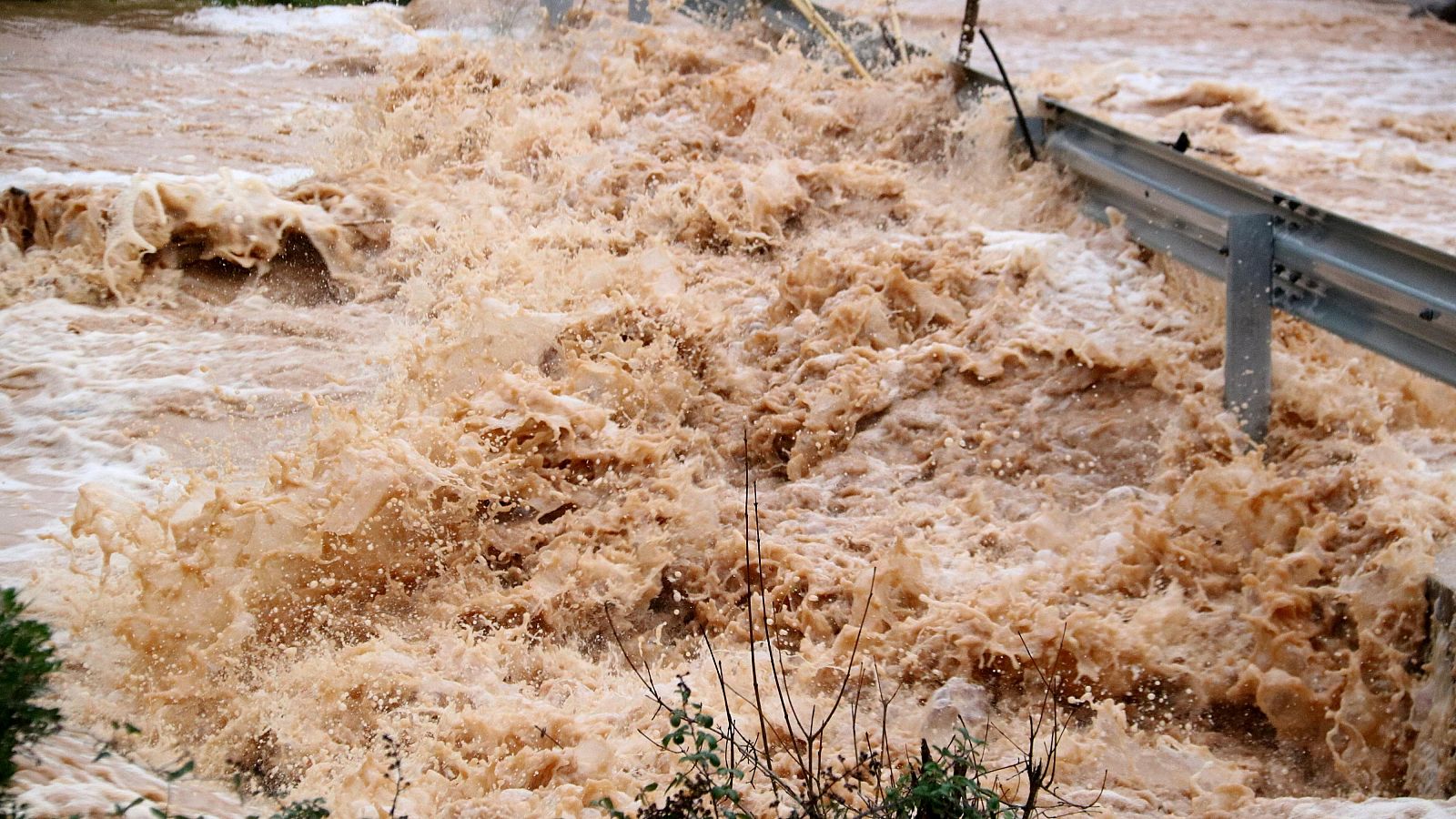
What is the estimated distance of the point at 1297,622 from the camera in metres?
3.37

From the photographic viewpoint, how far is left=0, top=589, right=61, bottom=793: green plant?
1998mm

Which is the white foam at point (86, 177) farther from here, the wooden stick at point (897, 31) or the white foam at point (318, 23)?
the wooden stick at point (897, 31)

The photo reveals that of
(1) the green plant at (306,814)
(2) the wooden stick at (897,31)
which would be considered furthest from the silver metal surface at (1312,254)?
(1) the green plant at (306,814)

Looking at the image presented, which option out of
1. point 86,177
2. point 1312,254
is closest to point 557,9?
point 86,177

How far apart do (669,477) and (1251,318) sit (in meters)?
2.01

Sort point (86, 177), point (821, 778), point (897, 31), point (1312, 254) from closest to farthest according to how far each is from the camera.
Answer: point (821, 778) → point (1312, 254) → point (86, 177) → point (897, 31)

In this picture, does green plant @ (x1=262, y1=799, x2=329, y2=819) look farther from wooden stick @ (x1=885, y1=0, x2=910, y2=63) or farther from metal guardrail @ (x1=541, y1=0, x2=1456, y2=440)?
wooden stick @ (x1=885, y1=0, x2=910, y2=63)

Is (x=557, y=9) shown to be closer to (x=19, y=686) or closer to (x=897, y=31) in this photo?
(x=897, y=31)

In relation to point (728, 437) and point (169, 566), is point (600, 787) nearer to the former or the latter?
point (169, 566)

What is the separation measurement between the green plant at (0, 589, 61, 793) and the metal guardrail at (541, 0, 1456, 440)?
11.3ft

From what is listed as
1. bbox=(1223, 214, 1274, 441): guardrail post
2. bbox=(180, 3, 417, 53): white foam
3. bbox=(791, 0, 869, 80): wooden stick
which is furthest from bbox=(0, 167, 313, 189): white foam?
bbox=(1223, 214, 1274, 441): guardrail post

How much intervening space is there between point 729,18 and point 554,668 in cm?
605

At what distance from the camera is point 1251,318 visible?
3990 millimetres

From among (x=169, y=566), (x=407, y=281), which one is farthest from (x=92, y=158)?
(x=169, y=566)
